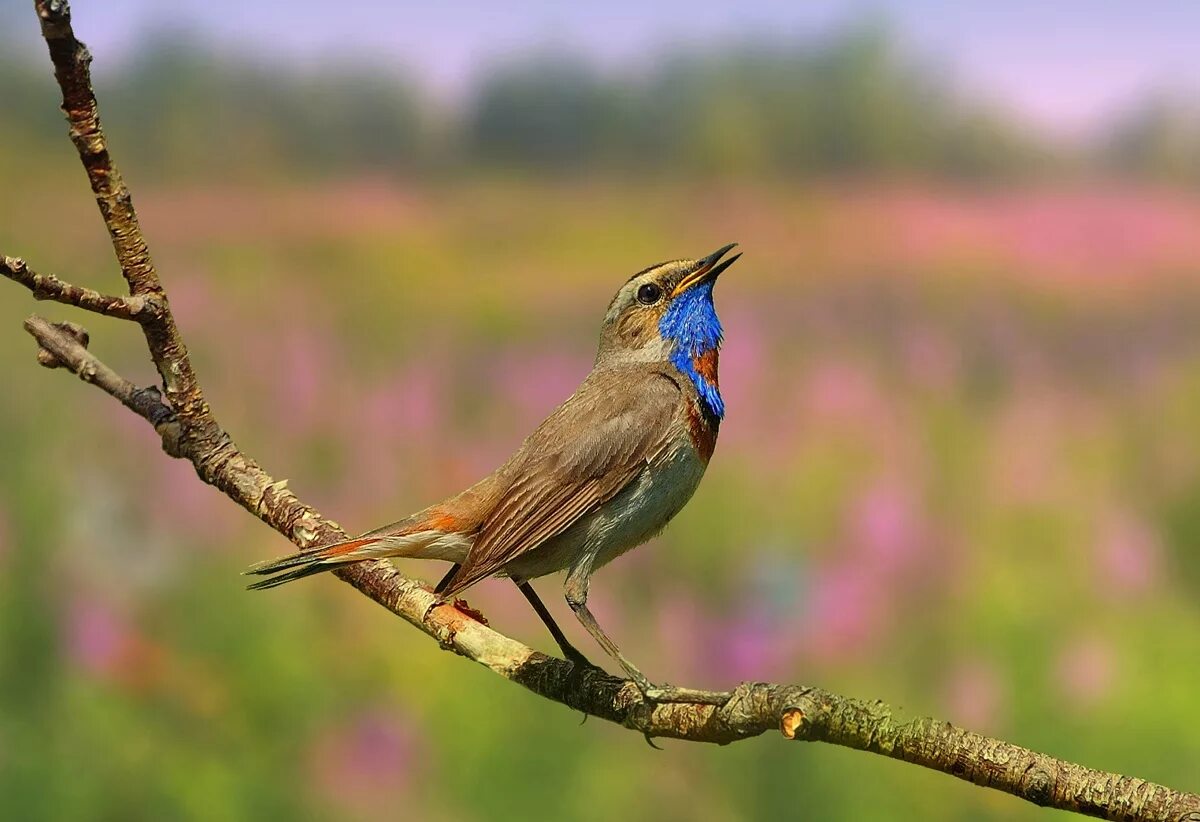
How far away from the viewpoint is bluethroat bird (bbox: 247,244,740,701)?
186 centimetres

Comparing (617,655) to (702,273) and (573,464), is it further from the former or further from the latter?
(702,273)

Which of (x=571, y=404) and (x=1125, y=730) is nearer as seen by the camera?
(x=571, y=404)

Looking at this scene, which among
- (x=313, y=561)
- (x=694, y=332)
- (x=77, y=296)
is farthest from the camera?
(x=694, y=332)

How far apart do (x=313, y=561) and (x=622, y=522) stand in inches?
18.9

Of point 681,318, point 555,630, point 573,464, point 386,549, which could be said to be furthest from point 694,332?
point 386,549

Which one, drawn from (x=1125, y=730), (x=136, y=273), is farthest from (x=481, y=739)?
(x=136, y=273)

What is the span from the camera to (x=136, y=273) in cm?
173

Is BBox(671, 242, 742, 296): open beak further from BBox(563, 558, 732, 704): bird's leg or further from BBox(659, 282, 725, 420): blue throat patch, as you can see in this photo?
BBox(563, 558, 732, 704): bird's leg

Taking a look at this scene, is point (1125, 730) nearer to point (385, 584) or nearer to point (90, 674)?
point (385, 584)

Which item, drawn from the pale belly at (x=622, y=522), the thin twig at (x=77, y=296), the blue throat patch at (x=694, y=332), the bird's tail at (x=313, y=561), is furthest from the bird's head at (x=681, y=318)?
the thin twig at (x=77, y=296)

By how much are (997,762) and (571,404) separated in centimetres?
97

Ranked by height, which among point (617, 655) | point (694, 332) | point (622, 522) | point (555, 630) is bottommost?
point (617, 655)

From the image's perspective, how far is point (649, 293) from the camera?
82.9 inches

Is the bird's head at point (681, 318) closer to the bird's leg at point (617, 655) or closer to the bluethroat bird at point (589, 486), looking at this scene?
the bluethroat bird at point (589, 486)
